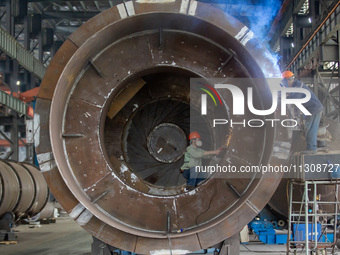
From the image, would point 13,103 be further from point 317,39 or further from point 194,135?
point 194,135

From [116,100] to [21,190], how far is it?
7.44 meters

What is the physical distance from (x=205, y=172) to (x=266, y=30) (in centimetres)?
1503

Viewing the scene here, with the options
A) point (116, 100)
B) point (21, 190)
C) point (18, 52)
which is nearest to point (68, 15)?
point (18, 52)

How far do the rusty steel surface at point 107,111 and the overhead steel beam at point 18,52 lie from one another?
12340 millimetres

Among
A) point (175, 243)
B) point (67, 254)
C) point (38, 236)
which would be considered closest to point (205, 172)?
point (175, 243)

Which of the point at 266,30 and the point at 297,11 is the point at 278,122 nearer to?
the point at 297,11

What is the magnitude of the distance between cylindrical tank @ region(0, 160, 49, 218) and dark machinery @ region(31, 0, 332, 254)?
639 cm

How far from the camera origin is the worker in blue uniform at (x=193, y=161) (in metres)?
4.80

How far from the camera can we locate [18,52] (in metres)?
17.7

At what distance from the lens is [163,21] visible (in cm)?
419

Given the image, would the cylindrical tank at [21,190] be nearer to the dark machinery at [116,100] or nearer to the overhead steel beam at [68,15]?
the dark machinery at [116,100]

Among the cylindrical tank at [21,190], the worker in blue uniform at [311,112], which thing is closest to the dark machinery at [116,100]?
the worker in blue uniform at [311,112]

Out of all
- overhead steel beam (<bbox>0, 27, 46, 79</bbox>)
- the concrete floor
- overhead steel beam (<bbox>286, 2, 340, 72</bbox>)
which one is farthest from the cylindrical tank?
overhead steel beam (<bbox>286, 2, 340, 72</bbox>)

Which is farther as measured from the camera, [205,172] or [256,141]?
[205,172]
